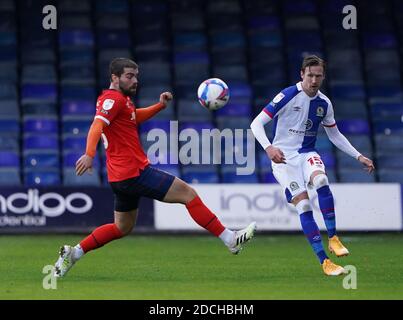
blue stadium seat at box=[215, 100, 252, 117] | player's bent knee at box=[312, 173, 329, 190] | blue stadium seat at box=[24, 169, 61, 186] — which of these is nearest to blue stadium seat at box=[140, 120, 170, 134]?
blue stadium seat at box=[215, 100, 252, 117]

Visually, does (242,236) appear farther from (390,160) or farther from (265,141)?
(390,160)

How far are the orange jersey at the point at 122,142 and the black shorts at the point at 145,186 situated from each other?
47mm

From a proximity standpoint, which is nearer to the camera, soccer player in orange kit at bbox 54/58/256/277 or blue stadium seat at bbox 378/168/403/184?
soccer player in orange kit at bbox 54/58/256/277

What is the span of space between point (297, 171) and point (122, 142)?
1612mm

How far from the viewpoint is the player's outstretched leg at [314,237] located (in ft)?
31.3

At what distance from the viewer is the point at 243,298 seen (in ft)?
26.6

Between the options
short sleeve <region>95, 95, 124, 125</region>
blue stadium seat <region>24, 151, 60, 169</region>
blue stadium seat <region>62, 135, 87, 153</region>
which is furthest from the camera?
blue stadium seat <region>62, 135, 87, 153</region>

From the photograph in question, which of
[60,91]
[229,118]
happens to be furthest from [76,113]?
[229,118]

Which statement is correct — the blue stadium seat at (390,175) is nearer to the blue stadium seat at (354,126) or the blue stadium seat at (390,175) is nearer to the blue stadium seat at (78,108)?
the blue stadium seat at (354,126)

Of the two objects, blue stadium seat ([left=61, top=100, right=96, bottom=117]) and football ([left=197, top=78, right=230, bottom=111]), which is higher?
blue stadium seat ([left=61, top=100, right=96, bottom=117])

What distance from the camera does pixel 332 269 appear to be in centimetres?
951

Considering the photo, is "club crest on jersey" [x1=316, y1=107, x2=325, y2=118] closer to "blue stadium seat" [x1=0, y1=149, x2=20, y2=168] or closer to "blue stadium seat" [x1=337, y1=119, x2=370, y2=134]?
"blue stadium seat" [x1=337, y1=119, x2=370, y2=134]

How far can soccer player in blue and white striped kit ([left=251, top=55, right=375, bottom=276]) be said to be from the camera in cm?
983

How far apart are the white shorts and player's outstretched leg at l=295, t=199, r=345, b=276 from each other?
0.16m
